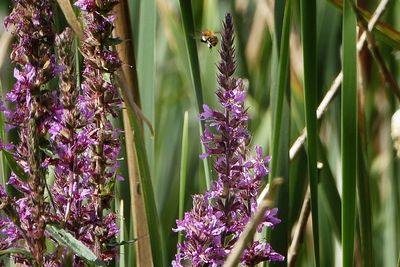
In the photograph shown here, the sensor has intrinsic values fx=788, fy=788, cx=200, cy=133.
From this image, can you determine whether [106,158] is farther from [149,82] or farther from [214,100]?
[214,100]

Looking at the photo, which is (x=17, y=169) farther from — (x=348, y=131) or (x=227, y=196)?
(x=348, y=131)

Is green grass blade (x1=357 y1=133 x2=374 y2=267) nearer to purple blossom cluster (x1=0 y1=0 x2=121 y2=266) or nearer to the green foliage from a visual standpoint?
the green foliage

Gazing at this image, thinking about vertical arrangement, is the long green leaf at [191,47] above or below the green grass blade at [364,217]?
above

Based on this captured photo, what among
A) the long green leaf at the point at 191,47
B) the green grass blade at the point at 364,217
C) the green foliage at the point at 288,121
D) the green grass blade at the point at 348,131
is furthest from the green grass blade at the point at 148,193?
the green grass blade at the point at 364,217

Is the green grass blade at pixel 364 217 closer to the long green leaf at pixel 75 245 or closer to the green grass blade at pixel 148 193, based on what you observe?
the green grass blade at pixel 148 193

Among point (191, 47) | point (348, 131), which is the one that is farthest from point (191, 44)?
point (348, 131)

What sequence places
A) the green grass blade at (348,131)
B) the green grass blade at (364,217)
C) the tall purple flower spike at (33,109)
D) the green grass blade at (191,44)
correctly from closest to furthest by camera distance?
the tall purple flower spike at (33,109) < the green grass blade at (348,131) < the green grass blade at (191,44) < the green grass blade at (364,217)

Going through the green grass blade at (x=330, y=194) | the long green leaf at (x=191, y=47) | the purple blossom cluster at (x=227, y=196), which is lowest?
the purple blossom cluster at (x=227, y=196)

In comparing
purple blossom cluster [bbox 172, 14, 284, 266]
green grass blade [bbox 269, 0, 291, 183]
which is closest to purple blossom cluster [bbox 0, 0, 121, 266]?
purple blossom cluster [bbox 172, 14, 284, 266]
